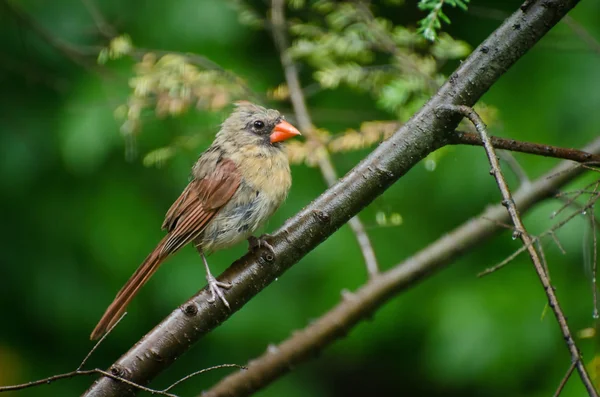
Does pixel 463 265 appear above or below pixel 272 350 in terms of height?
above

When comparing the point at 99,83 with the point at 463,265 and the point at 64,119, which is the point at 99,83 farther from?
the point at 463,265

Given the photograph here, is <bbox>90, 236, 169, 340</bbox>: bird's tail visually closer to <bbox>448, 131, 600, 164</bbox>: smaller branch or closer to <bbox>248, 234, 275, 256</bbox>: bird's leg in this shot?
<bbox>248, 234, 275, 256</bbox>: bird's leg

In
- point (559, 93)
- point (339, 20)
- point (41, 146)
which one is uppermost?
point (41, 146)

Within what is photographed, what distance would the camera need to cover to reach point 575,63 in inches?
156

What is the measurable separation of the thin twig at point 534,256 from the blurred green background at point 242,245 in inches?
76.5

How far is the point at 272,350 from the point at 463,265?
67.4 inches

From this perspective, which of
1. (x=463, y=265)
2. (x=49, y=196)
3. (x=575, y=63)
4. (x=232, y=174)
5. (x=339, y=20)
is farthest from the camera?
(x=49, y=196)

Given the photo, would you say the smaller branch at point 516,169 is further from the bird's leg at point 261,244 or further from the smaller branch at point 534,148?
the bird's leg at point 261,244

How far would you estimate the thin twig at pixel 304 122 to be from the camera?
3.11 metres

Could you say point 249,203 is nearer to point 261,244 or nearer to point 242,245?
point 261,244

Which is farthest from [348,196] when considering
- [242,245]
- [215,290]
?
[242,245]

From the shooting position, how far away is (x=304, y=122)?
139 inches

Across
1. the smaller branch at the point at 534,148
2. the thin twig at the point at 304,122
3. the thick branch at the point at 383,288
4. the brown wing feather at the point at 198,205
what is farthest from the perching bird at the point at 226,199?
the smaller branch at the point at 534,148

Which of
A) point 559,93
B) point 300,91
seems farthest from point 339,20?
point 559,93
